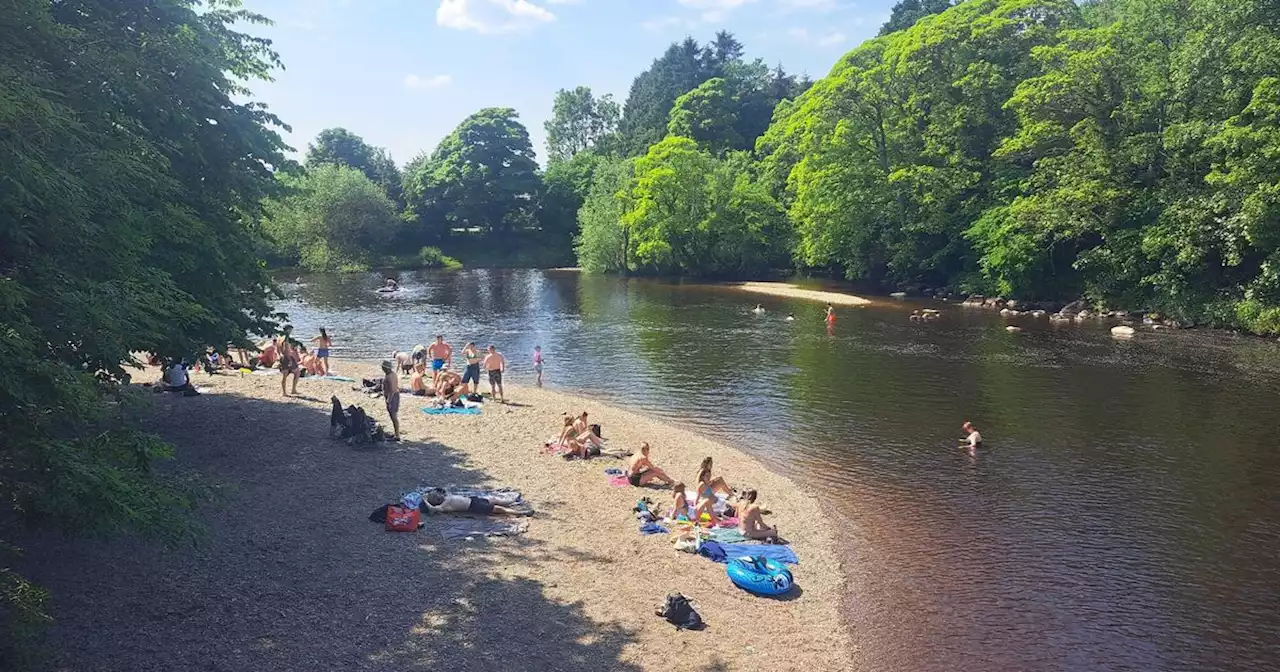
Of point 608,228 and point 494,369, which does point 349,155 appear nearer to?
point 608,228

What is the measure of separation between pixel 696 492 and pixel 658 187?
62.3 m

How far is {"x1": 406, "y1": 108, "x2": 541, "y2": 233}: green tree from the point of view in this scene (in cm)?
10044

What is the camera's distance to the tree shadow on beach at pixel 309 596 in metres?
9.27

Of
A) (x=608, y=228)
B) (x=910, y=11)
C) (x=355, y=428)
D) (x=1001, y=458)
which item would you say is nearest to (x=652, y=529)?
(x=355, y=428)

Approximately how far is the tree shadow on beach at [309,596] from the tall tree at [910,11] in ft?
264

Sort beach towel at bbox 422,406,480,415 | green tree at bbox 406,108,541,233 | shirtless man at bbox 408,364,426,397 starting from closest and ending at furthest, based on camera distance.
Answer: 1. beach towel at bbox 422,406,480,415
2. shirtless man at bbox 408,364,426,397
3. green tree at bbox 406,108,541,233

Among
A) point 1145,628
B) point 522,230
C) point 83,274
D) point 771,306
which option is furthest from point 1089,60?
point 522,230

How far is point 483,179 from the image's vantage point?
3962 inches

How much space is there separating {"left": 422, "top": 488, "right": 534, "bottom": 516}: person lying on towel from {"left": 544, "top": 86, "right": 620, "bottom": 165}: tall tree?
12487cm

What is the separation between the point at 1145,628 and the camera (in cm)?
1184

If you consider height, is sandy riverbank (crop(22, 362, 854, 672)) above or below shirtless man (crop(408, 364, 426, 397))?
below

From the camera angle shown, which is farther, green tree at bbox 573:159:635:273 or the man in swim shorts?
green tree at bbox 573:159:635:273

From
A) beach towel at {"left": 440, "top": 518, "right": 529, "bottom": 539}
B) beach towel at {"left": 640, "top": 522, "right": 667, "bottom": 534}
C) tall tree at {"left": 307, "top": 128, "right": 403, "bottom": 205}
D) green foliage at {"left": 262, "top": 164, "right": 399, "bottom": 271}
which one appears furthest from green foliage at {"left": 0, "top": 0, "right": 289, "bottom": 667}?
tall tree at {"left": 307, "top": 128, "right": 403, "bottom": 205}

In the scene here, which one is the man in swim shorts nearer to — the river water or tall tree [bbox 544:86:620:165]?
the river water
